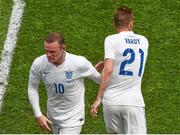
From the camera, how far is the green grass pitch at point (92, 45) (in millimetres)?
11031

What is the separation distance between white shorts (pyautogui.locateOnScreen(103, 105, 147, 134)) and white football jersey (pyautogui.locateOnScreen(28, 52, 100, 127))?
41cm

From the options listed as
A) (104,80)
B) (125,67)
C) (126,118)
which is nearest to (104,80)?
(104,80)

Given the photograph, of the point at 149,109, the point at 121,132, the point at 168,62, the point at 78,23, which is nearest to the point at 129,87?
the point at 121,132

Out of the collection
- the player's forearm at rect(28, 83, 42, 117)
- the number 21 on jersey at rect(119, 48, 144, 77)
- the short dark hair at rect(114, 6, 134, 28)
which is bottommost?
the player's forearm at rect(28, 83, 42, 117)

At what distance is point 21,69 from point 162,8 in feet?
9.82

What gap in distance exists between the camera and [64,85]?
29.3ft

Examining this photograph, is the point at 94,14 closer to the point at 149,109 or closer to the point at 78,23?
the point at 78,23

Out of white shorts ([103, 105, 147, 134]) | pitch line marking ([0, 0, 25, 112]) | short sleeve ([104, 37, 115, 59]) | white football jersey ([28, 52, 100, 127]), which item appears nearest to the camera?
white football jersey ([28, 52, 100, 127])

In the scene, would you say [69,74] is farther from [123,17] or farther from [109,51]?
[123,17]

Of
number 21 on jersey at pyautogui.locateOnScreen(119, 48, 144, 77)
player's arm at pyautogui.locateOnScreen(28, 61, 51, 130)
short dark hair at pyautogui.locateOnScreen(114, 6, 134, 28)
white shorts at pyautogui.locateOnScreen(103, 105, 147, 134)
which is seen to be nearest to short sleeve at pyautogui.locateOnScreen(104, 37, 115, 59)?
number 21 on jersey at pyautogui.locateOnScreen(119, 48, 144, 77)

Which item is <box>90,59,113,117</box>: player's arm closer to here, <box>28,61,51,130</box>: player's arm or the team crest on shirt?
the team crest on shirt

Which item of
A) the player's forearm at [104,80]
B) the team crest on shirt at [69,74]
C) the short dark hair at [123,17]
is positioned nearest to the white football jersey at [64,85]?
the team crest on shirt at [69,74]

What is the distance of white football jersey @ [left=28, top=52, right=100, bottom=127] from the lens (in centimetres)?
884

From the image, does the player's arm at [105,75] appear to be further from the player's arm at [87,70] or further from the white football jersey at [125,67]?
the player's arm at [87,70]
